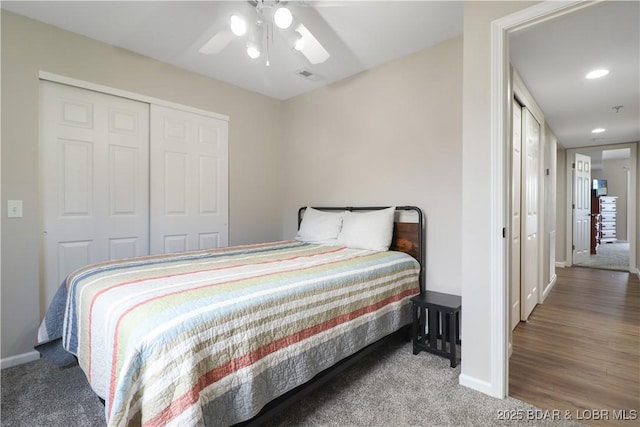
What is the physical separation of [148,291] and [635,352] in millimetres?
3517

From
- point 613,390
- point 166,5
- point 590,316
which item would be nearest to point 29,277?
point 166,5

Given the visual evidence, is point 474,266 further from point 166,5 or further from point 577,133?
point 577,133

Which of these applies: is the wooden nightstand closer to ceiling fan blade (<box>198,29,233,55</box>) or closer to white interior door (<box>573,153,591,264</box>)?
ceiling fan blade (<box>198,29,233,55</box>)

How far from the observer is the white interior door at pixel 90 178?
2459 mm

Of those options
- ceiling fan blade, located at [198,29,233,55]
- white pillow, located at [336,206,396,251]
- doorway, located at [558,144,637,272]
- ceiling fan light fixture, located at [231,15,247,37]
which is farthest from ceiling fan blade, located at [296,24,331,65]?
doorway, located at [558,144,637,272]

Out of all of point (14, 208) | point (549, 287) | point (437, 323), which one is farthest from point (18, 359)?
point (549, 287)

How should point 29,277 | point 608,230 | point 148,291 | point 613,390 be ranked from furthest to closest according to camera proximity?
point 608,230
point 29,277
point 613,390
point 148,291

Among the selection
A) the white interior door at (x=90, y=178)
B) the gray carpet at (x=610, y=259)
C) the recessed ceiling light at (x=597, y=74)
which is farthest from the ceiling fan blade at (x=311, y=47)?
the gray carpet at (x=610, y=259)

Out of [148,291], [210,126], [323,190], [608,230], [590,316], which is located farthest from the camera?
[608,230]

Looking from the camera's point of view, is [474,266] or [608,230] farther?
[608,230]

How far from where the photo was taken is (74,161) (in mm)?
2557

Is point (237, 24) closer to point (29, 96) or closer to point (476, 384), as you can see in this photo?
point (29, 96)

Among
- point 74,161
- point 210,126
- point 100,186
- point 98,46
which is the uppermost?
point 98,46

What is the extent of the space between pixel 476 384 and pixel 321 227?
6.26 ft
